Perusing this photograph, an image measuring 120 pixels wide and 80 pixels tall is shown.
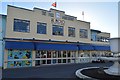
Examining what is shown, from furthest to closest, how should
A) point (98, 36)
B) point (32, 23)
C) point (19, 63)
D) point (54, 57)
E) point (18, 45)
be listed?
point (98, 36), point (54, 57), point (32, 23), point (19, 63), point (18, 45)

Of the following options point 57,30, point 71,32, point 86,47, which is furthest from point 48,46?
point 86,47

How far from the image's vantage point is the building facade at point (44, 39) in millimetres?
19781

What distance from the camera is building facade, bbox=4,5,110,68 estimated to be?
19781mm

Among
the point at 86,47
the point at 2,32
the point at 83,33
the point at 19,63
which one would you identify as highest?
the point at 83,33

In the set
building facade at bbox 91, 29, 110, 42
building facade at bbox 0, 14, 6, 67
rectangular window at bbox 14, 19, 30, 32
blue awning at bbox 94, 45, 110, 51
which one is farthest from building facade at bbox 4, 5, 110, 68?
building facade at bbox 91, 29, 110, 42

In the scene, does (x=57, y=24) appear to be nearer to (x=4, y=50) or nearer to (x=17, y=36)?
(x=17, y=36)

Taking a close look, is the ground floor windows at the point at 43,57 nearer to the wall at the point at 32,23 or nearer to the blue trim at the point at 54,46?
the blue trim at the point at 54,46

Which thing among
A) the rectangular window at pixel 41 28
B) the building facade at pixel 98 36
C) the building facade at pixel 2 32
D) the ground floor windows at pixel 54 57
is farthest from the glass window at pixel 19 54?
the building facade at pixel 98 36

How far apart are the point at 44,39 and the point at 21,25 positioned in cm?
388

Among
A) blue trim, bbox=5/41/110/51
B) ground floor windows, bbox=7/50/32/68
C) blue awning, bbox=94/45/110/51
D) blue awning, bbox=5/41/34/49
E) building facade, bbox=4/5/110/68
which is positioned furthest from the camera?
blue awning, bbox=94/45/110/51

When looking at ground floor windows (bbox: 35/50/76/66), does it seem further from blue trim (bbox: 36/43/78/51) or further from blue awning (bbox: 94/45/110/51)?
blue awning (bbox: 94/45/110/51)

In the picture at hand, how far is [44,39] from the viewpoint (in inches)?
890

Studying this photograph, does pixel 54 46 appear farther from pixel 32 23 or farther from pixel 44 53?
pixel 32 23

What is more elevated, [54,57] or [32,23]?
[32,23]
